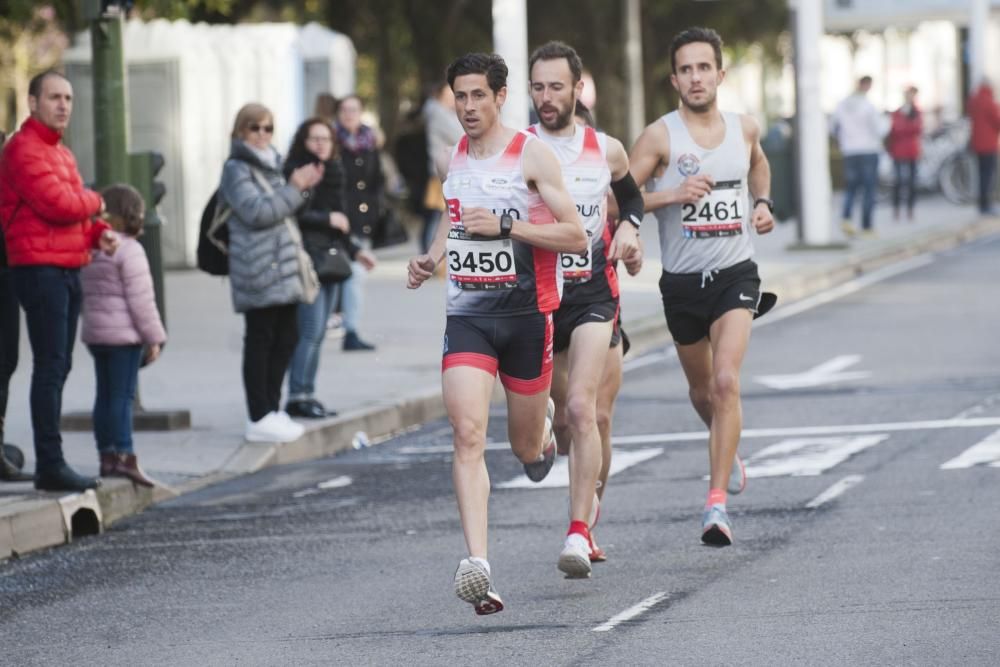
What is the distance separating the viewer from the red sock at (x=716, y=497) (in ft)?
26.6

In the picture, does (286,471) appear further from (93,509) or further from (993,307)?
(993,307)

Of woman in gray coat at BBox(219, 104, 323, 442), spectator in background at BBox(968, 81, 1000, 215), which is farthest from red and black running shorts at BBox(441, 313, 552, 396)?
spectator in background at BBox(968, 81, 1000, 215)

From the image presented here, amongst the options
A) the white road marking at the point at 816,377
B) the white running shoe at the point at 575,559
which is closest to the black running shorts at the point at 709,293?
the white running shoe at the point at 575,559

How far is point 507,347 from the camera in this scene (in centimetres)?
732

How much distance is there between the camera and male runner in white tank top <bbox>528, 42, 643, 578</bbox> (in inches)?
300

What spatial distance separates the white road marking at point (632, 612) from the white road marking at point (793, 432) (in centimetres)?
417

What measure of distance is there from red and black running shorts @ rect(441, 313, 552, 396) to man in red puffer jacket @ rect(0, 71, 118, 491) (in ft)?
8.72

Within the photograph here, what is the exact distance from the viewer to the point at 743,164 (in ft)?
27.6

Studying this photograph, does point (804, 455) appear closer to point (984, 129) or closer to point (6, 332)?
point (6, 332)

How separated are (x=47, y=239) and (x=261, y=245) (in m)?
1.95

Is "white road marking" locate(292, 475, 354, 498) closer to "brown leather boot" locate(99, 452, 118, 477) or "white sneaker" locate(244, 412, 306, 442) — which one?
"white sneaker" locate(244, 412, 306, 442)

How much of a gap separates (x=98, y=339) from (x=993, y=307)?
10.1 meters

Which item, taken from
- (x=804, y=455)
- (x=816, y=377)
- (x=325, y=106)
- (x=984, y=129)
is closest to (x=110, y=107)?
(x=325, y=106)

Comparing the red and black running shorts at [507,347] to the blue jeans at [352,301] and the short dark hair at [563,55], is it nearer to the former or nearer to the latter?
the short dark hair at [563,55]
